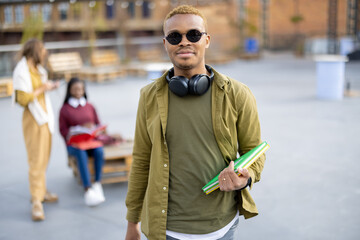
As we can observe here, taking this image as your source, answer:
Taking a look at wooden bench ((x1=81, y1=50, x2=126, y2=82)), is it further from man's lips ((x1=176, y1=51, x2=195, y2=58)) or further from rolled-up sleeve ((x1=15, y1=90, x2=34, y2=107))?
man's lips ((x1=176, y1=51, x2=195, y2=58))

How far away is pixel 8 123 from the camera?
9.01 m

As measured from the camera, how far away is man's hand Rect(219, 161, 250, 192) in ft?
5.93

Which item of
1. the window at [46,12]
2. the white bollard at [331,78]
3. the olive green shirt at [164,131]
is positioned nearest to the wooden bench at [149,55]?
the window at [46,12]

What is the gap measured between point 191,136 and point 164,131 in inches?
5.1

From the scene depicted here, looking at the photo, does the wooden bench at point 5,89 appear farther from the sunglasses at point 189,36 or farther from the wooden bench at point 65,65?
the sunglasses at point 189,36

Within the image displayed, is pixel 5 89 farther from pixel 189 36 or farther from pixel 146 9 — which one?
pixel 146 9

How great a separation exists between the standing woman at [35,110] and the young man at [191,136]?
2.78 metres

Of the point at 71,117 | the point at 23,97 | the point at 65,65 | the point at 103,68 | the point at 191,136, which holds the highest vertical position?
the point at 191,136

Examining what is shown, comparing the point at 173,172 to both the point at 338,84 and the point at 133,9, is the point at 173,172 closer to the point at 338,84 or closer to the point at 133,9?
the point at 338,84

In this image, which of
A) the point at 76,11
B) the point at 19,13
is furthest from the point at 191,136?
the point at 76,11

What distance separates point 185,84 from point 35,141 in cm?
306

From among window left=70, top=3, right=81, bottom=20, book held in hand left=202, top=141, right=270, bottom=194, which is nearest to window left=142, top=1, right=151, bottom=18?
window left=70, top=3, right=81, bottom=20

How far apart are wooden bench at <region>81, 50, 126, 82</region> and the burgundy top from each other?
1043 cm

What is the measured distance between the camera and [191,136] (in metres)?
1.97
